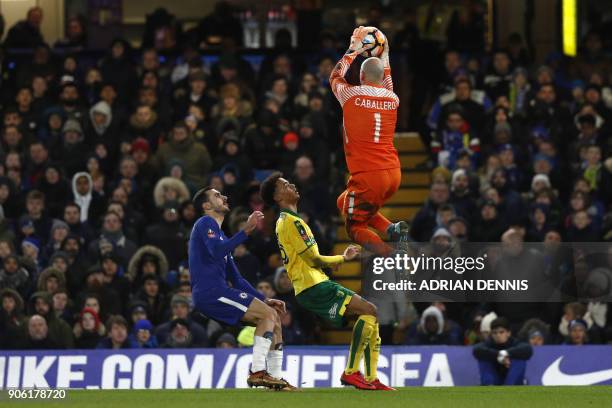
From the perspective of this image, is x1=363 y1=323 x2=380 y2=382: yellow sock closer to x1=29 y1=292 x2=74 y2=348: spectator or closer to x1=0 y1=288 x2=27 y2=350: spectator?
x1=29 y1=292 x2=74 y2=348: spectator

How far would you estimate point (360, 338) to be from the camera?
16469mm

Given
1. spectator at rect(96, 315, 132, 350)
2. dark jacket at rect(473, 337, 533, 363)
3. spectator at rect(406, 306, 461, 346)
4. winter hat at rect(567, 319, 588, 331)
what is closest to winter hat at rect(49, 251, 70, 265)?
spectator at rect(96, 315, 132, 350)

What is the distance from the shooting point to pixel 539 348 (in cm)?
2025

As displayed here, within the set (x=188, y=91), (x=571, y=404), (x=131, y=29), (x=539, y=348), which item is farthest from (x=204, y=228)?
(x=131, y=29)

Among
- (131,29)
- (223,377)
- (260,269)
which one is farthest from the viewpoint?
(131,29)

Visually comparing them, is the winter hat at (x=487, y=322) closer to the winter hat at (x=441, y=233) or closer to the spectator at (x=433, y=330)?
the spectator at (x=433, y=330)

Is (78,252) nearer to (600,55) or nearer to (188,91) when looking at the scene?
(188,91)

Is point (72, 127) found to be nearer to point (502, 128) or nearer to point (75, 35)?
point (75, 35)

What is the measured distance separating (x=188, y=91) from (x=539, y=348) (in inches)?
305

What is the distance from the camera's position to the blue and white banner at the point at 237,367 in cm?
2014

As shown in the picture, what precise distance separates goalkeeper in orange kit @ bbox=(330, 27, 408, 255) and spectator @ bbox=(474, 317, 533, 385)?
4.48 m

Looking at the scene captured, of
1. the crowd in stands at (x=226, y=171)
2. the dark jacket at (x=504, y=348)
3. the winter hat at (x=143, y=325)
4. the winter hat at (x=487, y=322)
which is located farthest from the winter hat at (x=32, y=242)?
the dark jacket at (x=504, y=348)

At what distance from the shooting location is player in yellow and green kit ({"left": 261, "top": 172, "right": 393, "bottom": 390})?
1634cm

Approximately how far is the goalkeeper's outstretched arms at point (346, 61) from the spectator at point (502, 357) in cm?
525
